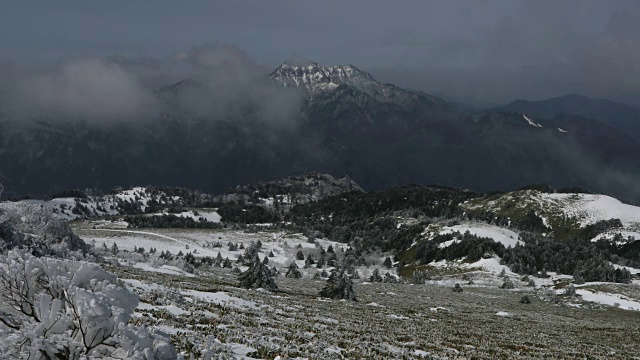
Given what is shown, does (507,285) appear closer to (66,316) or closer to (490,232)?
(490,232)

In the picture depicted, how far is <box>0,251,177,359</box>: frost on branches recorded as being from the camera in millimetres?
5785

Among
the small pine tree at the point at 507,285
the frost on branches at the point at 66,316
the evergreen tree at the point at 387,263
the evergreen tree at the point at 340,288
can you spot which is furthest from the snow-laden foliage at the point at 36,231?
the evergreen tree at the point at 387,263

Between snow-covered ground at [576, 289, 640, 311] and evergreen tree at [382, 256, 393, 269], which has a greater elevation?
snow-covered ground at [576, 289, 640, 311]

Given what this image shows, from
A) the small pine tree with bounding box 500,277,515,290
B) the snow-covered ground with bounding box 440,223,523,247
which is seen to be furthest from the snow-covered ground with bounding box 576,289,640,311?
the snow-covered ground with bounding box 440,223,523,247

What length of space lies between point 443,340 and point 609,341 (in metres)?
18.3

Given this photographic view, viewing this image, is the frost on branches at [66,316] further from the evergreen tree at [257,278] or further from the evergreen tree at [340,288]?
the evergreen tree at [340,288]

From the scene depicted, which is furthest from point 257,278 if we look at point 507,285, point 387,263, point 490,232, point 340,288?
point 490,232

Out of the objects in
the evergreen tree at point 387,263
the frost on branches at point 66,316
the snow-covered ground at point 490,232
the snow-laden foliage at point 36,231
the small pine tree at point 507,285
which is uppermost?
the frost on branches at point 66,316

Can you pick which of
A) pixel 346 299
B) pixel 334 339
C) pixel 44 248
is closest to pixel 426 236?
pixel 346 299

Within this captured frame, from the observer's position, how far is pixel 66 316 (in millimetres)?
6105

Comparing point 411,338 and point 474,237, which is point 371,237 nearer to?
point 474,237

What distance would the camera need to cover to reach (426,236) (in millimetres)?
165875

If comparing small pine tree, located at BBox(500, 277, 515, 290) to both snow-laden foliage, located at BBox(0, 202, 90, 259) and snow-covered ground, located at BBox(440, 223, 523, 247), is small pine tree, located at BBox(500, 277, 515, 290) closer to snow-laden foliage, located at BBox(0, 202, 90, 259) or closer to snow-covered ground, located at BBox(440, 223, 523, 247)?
snow-covered ground, located at BBox(440, 223, 523, 247)

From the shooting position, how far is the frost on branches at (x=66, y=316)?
19.0 ft
